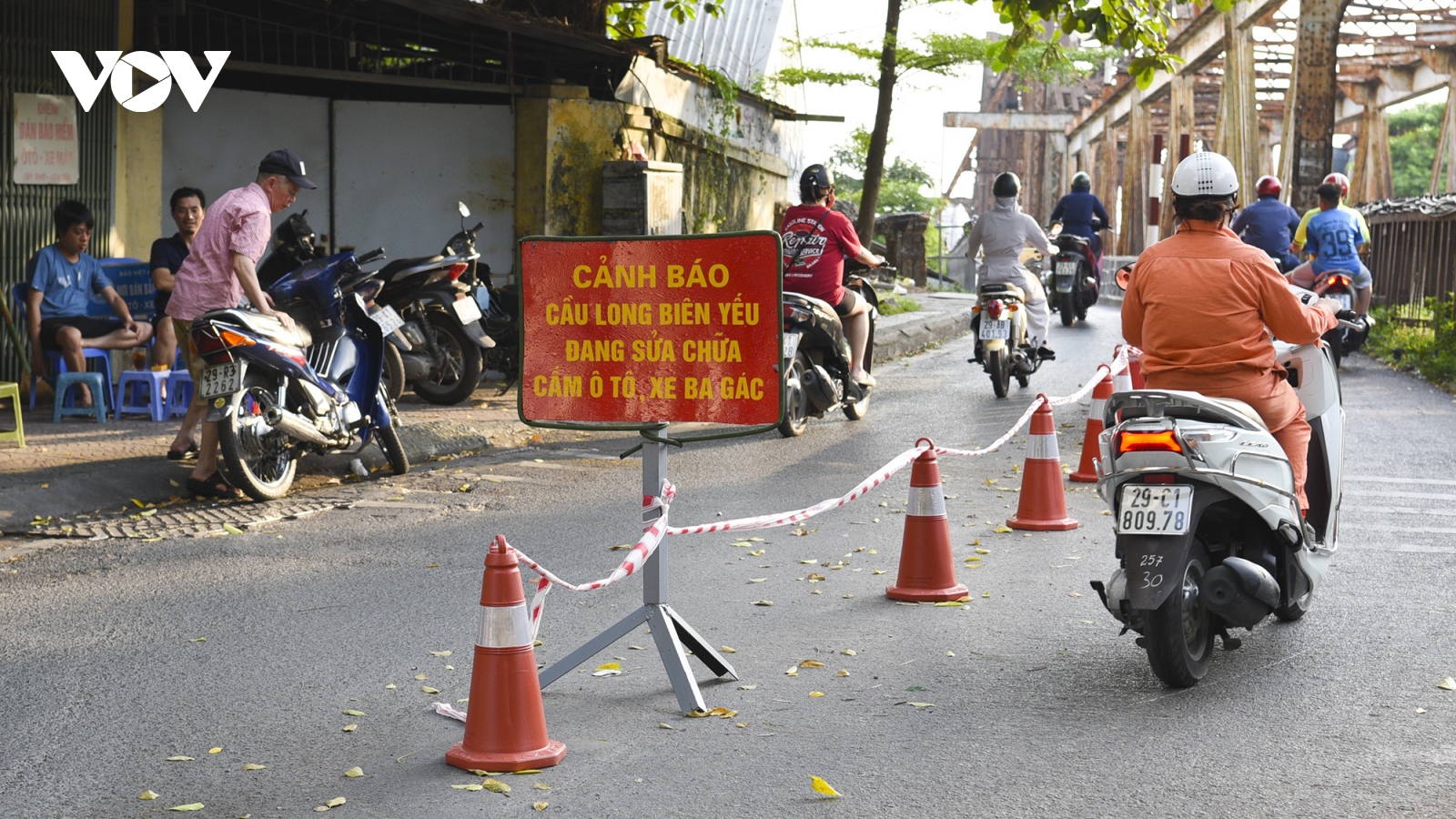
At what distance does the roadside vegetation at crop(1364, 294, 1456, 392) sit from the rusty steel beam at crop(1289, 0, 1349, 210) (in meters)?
2.11

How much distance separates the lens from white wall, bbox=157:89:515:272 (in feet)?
44.3

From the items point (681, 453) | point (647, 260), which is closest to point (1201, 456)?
point (647, 260)

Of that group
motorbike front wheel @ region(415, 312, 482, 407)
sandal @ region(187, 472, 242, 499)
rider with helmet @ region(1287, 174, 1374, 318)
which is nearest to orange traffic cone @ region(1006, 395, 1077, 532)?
sandal @ region(187, 472, 242, 499)

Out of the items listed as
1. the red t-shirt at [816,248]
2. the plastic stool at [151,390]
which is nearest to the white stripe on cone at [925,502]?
the red t-shirt at [816,248]

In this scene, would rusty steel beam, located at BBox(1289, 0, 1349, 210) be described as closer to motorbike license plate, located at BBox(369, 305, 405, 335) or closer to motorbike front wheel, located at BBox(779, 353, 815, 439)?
motorbike front wheel, located at BBox(779, 353, 815, 439)

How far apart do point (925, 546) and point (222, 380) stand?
148 inches

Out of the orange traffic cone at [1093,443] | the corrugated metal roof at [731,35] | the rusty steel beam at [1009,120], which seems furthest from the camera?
the rusty steel beam at [1009,120]

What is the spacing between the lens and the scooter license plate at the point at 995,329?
1250cm

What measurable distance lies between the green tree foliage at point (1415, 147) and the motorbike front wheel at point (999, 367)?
72123mm

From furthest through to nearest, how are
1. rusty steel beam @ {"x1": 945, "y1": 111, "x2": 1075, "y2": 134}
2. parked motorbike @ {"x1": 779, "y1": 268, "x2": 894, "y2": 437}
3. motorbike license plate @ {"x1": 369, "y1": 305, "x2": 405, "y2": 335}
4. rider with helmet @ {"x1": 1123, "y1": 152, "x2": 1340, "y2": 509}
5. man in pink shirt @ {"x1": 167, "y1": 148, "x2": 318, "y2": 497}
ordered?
rusty steel beam @ {"x1": 945, "y1": 111, "x2": 1075, "y2": 134}
parked motorbike @ {"x1": 779, "y1": 268, "x2": 894, "y2": 437}
motorbike license plate @ {"x1": 369, "y1": 305, "x2": 405, "y2": 335}
man in pink shirt @ {"x1": 167, "y1": 148, "x2": 318, "y2": 497}
rider with helmet @ {"x1": 1123, "y1": 152, "x2": 1340, "y2": 509}

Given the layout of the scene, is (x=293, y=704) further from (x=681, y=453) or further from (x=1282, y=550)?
(x=681, y=453)

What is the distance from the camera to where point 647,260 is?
4.72m

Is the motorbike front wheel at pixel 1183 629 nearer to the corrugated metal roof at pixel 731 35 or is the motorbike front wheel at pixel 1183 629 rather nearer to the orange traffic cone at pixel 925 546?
the orange traffic cone at pixel 925 546

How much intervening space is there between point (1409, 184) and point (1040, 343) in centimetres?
7264
